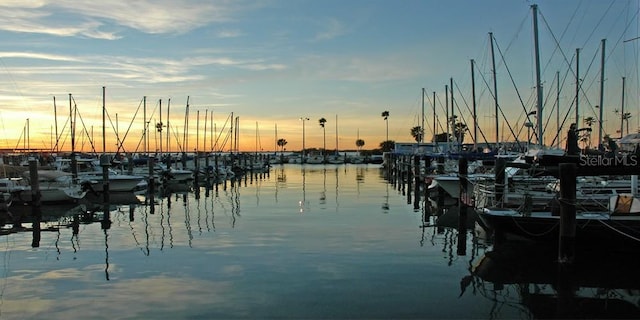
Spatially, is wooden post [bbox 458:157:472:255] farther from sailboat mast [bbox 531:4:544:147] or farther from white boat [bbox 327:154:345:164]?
white boat [bbox 327:154:345:164]

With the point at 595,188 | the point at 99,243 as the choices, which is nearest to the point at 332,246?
the point at 99,243

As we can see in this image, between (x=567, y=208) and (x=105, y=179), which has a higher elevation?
(x=567, y=208)

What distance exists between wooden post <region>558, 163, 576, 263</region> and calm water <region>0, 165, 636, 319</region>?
2.90 metres

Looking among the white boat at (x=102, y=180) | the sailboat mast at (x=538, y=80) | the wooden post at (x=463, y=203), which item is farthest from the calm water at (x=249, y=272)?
the white boat at (x=102, y=180)

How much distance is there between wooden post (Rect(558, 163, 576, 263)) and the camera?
53.2 ft

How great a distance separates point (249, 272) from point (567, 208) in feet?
30.8

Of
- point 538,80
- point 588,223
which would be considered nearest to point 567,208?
point 588,223

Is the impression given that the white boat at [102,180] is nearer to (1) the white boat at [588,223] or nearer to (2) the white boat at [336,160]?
(1) the white boat at [588,223]

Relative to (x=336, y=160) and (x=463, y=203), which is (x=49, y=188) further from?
(x=336, y=160)

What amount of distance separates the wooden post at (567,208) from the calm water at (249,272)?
2.90m

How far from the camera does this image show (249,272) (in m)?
16.1

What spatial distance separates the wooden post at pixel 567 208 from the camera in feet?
53.2

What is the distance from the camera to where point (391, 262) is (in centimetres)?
1750

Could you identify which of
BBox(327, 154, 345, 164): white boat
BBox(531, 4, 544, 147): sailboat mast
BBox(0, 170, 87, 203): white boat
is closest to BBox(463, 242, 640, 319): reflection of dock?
BBox(531, 4, 544, 147): sailboat mast
